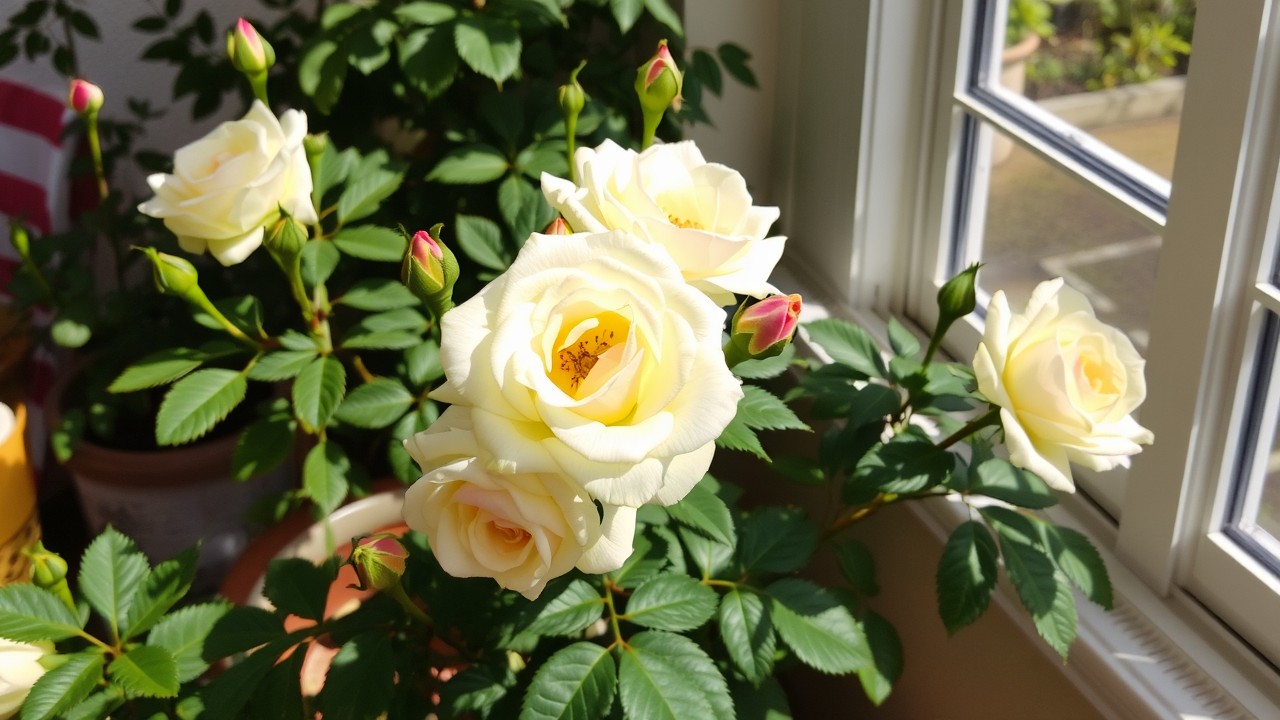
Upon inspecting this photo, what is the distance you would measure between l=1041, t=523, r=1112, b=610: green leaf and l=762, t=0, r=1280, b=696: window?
0.10 meters

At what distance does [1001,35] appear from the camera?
3.80 ft

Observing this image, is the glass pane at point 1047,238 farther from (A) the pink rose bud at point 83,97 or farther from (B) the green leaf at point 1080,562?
(A) the pink rose bud at point 83,97

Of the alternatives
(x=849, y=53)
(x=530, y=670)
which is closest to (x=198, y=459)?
(x=530, y=670)

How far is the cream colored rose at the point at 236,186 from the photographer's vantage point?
2.93ft

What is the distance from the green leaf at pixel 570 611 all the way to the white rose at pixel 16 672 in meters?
0.36

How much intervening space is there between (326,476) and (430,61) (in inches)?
16.2

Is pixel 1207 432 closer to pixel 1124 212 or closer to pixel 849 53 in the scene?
pixel 1124 212

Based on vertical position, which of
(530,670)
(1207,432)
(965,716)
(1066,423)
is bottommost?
(965,716)

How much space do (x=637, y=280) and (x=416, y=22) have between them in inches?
27.9

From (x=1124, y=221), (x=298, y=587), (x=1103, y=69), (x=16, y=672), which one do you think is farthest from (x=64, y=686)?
(x=1124, y=221)

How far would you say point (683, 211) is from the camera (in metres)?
0.77

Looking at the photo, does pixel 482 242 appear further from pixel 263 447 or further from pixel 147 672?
pixel 147 672

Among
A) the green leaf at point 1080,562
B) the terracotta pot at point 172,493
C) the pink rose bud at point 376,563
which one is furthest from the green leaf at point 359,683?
the terracotta pot at point 172,493

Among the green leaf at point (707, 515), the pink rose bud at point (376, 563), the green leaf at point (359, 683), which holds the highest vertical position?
the pink rose bud at point (376, 563)
